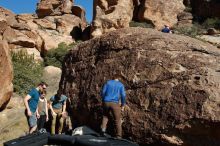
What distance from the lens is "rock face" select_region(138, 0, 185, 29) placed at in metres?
38.5

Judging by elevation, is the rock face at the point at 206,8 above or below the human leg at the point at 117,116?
above

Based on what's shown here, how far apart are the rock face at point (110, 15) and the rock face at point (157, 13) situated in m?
1.19

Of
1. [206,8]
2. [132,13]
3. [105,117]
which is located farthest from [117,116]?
[206,8]

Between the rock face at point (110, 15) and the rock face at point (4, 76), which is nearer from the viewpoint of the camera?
the rock face at point (4, 76)

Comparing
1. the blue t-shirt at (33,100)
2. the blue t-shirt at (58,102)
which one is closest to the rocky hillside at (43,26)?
the blue t-shirt at (58,102)

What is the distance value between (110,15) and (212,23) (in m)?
8.60

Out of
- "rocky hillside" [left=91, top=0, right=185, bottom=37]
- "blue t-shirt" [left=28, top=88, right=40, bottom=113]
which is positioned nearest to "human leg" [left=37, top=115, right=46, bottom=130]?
"blue t-shirt" [left=28, top=88, right=40, bottom=113]

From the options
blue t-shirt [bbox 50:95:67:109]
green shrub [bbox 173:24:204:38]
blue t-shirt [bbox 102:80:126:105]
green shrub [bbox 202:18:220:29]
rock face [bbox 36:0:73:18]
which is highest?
rock face [bbox 36:0:73:18]

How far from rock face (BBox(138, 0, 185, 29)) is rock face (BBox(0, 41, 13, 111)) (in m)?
20.2

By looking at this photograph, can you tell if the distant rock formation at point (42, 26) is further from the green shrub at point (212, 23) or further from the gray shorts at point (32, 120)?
the gray shorts at point (32, 120)

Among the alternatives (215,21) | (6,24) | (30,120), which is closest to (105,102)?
(30,120)

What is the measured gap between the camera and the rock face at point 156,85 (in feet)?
28.2

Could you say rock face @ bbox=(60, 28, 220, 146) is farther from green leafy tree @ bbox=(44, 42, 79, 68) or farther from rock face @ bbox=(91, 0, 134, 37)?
rock face @ bbox=(91, 0, 134, 37)

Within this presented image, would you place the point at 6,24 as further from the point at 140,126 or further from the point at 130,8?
the point at 140,126
